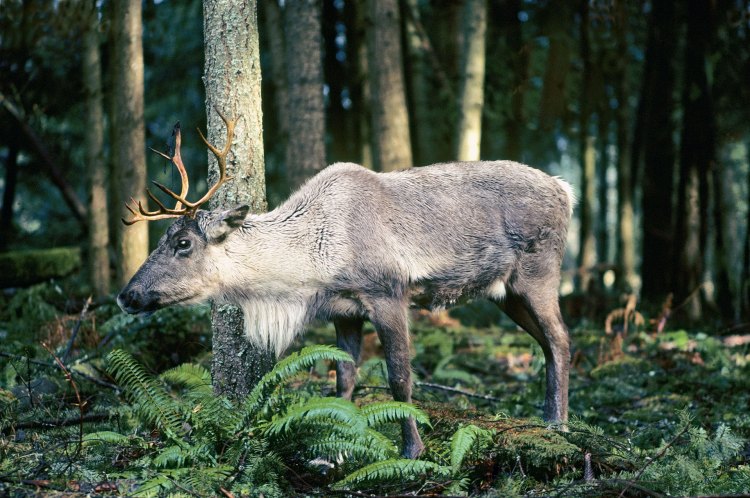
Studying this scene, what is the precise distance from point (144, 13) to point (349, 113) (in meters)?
5.18

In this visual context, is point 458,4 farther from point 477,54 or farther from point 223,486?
point 223,486

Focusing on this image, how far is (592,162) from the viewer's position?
61.5 ft

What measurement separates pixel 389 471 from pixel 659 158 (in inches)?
448

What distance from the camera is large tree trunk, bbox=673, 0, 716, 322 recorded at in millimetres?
12102

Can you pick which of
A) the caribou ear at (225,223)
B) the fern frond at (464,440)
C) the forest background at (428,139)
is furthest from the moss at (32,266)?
the fern frond at (464,440)

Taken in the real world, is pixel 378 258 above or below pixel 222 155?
below

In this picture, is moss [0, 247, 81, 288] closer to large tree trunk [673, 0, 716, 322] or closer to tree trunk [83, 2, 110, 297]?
tree trunk [83, 2, 110, 297]

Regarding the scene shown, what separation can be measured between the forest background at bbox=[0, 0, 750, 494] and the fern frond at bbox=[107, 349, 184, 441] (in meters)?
0.56

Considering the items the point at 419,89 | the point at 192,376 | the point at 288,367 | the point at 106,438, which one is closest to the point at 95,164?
the point at 419,89

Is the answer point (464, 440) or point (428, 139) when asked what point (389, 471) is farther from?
point (428, 139)

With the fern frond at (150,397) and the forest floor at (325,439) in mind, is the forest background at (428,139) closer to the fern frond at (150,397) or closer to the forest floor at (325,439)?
the forest floor at (325,439)

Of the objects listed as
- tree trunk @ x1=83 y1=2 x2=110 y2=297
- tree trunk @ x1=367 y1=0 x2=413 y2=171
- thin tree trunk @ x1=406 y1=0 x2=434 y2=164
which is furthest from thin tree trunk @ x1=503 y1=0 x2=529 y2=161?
tree trunk @ x1=83 y1=2 x2=110 y2=297

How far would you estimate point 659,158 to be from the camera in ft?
47.7

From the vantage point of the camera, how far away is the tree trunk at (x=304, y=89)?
33.1ft
